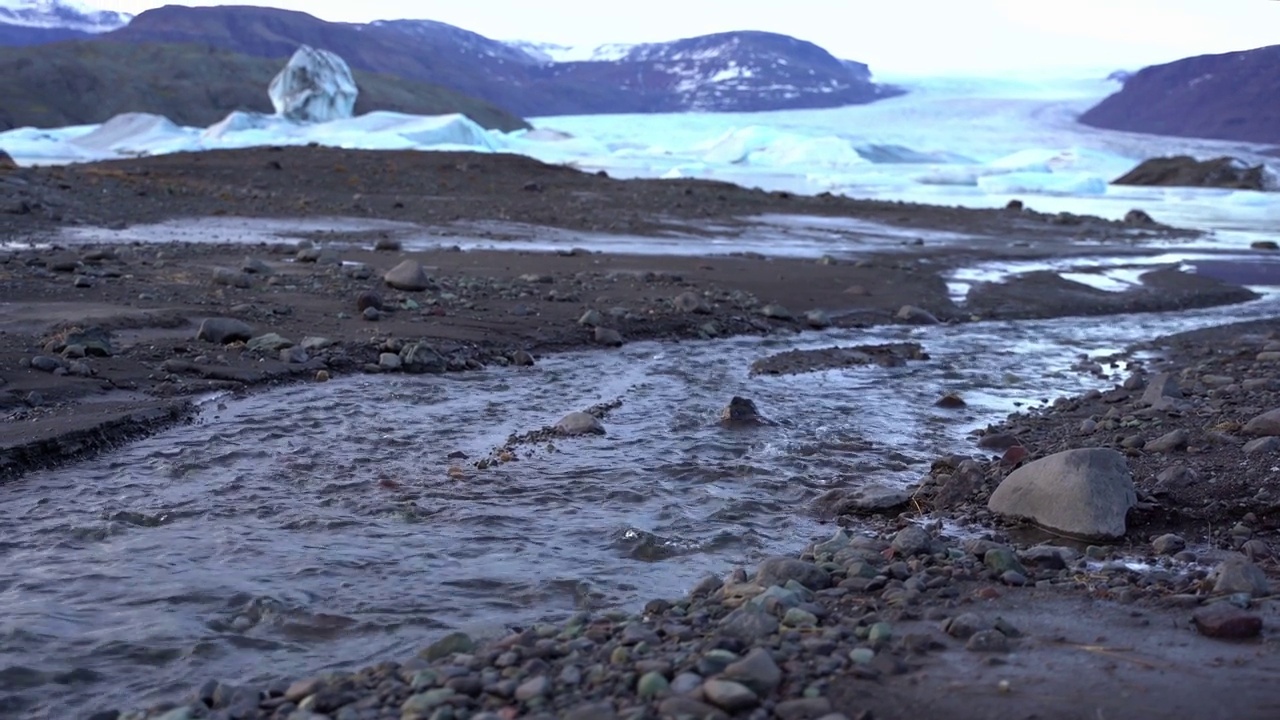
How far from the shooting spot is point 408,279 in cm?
698

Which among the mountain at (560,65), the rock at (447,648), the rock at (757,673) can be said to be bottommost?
the rock at (447,648)

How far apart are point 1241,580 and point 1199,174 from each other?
2789 centimetres

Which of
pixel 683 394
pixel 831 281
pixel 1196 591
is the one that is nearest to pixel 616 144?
pixel 831 281

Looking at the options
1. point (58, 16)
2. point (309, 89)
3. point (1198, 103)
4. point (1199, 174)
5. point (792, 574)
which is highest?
point (58, 16)

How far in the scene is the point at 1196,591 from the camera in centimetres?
255

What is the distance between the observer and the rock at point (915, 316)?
7.74m

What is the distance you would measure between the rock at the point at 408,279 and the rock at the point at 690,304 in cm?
137

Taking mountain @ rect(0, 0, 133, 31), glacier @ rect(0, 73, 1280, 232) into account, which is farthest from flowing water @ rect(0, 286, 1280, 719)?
mountain @ rect(0, 0, 133, 31)

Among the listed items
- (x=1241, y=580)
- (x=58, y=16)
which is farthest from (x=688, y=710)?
(x=58, y=16)

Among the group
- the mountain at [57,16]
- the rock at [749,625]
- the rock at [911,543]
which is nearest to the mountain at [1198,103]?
the rock at [911,543]

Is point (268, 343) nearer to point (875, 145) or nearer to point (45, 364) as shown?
point (45, 364)

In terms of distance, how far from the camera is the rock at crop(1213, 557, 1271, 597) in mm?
2502

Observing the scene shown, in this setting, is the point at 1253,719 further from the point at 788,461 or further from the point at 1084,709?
the point at 788,461

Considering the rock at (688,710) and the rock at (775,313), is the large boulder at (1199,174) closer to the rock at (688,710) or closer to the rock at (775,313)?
the rock at (775,313)
